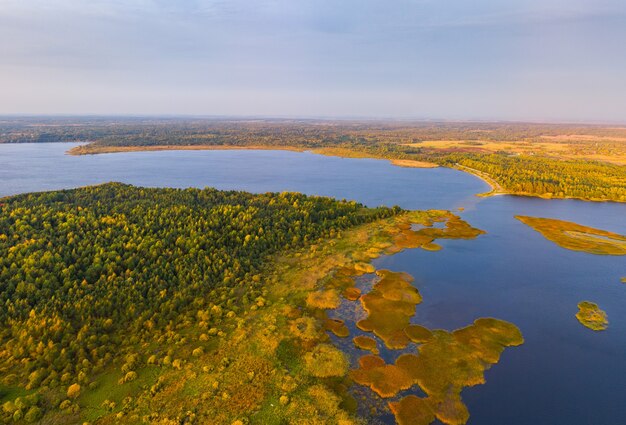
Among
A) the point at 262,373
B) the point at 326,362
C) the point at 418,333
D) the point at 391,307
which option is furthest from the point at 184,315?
the point at 418,333

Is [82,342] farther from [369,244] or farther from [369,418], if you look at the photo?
[369,244]

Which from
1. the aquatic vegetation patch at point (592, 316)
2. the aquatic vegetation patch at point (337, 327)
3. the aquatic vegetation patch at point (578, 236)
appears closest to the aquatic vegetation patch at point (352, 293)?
the aquatic vegetation patch at point (337, 327)

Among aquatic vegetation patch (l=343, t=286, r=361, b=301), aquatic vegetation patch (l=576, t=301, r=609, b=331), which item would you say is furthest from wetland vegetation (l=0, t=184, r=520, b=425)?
aquatic vegetation patch (l=576, t=301, r=609, b=331)

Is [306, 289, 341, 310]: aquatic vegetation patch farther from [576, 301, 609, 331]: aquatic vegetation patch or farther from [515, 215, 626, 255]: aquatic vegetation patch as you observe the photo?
[515, 215, 626, 255]: aquatic vegetation patch

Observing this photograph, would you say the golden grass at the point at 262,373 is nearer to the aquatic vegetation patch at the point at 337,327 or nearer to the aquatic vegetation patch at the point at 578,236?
the aquatic vegetation patch at the point at 337,327

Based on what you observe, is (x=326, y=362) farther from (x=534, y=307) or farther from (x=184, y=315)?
(x=534, y=307)

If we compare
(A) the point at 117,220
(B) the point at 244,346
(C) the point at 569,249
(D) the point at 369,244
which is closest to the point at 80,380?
(B) the point at 244,346
